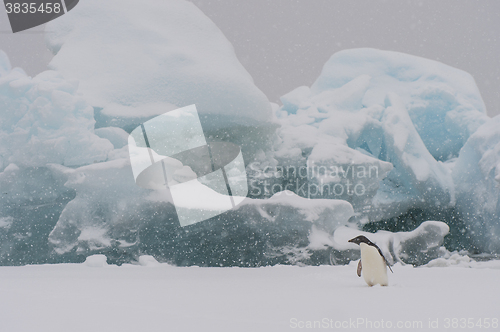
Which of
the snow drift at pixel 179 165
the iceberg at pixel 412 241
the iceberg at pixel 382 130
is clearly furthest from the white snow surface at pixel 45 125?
the iceberg at pixel 412 241

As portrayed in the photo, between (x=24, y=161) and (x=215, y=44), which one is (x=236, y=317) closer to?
A: (x=24, y=161)

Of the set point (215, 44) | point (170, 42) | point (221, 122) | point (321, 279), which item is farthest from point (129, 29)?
point (321, 279)

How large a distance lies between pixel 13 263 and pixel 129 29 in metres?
3.63

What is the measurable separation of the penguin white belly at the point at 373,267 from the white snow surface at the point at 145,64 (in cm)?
326

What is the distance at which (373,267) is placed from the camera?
2.32 meters

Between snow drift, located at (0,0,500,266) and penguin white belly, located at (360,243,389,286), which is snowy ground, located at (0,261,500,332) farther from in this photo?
snow drift, located at (0,0,500,266)

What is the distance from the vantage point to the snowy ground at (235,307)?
1321 millimetres

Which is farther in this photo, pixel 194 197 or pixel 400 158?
pixel 400 158

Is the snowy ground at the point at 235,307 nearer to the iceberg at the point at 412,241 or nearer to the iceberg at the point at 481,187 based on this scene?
the iceberg at the point at 412,241

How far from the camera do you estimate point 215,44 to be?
6027mm

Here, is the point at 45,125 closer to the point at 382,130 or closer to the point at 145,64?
the point at 145,64

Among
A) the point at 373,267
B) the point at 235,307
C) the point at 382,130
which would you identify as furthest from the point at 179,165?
the point at 382,130

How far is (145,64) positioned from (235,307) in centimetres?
448

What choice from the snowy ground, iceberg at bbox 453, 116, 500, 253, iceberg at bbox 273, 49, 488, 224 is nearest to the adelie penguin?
the snowy ground
